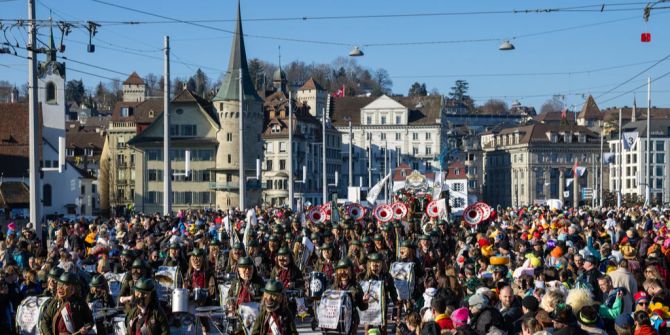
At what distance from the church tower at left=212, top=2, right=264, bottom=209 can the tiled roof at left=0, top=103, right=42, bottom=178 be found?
17.8 metres

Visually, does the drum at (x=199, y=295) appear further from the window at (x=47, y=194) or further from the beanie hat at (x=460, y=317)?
the window at (x=47, y=194)

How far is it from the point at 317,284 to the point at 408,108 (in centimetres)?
12361

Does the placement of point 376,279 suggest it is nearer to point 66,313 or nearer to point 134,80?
point 66,313

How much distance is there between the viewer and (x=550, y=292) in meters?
10.9

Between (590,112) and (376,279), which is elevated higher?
(590,112)

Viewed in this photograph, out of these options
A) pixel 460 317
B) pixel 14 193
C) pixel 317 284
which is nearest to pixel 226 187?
pixel 14 193

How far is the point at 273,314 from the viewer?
→ 37.5ft

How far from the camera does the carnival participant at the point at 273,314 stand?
11383 mm

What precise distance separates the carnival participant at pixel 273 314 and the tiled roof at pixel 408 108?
127m

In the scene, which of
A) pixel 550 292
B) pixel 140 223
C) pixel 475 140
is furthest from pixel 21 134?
pixel 475 140

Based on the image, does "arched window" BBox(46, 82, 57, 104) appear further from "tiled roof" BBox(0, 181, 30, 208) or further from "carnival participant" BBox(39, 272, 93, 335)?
"carnival participant" BBox(39, 272, 93, 335)

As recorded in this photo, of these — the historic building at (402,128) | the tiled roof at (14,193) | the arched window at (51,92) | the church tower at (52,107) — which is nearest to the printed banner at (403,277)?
the tiled roof at (14,193)

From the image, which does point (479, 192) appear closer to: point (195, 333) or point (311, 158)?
point (311, 158)

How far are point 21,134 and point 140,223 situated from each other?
53232mm
